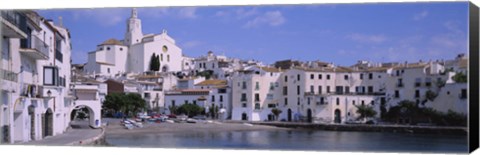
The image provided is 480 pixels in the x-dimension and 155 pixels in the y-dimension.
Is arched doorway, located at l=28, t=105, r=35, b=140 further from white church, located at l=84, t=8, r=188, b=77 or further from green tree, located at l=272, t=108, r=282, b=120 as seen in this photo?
green tree, located at l=272, t=108, r=282, b=120

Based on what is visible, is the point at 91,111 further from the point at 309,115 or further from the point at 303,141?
the point at 303,141

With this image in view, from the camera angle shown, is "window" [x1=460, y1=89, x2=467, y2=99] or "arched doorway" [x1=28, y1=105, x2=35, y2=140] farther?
"arched doorway" [x1=28, y1=105, x2=35, y2=140]

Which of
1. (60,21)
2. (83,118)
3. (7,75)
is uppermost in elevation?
(60,21)

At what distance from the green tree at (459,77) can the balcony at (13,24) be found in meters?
6.15

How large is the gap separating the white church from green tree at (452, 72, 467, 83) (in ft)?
15.0

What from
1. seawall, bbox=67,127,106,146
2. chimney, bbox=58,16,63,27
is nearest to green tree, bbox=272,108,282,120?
seawall, bbox=67,127,106,146

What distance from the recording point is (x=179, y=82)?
13500 mm

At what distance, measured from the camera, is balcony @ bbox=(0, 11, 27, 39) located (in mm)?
9471

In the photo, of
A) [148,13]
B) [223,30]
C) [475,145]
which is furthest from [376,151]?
[148,13]

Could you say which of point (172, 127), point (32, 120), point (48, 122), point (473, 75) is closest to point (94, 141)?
point (32, 120)

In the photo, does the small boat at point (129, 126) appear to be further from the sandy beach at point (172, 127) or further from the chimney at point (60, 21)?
the chimney at point (60, 21)

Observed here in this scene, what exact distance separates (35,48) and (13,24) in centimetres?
71

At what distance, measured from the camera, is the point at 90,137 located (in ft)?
36.4

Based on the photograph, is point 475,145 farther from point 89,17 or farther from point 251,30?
point 89,17
